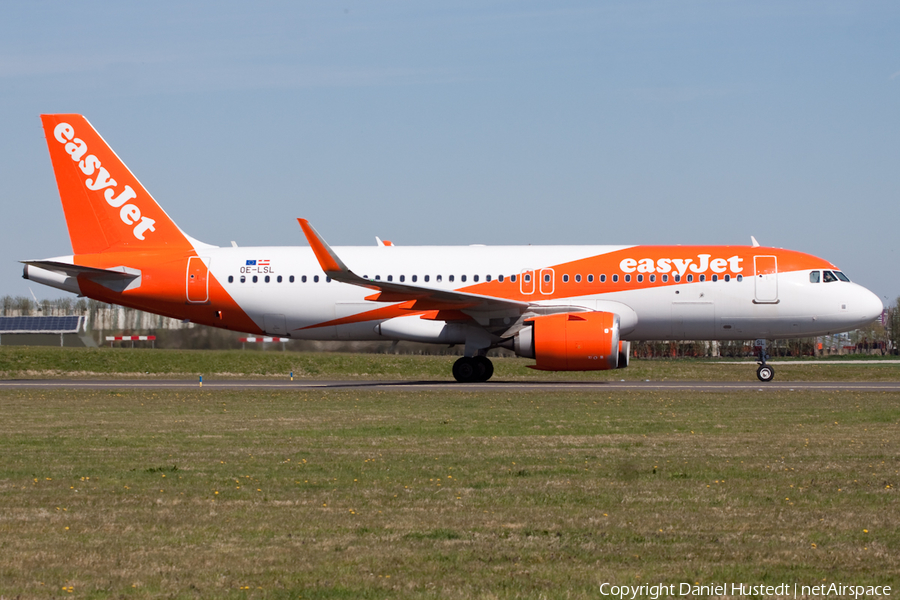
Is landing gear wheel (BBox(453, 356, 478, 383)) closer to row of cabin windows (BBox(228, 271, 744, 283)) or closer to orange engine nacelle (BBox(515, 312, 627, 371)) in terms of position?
row of cabin windows (BBox(228, 271, 744, 283))

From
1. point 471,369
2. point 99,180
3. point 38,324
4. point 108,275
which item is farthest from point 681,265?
point 38,324

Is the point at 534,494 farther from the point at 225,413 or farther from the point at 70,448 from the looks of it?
the point at 225,413

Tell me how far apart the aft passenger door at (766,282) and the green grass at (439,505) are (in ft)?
35.9

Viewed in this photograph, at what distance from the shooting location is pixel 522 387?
25828 mm

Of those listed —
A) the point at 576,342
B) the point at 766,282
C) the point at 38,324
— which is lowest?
the point at 576,342

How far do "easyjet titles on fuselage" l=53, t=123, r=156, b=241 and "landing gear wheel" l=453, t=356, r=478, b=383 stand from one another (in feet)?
33.7

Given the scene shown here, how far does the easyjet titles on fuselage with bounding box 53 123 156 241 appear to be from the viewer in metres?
29.9

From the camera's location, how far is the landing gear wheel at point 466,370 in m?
28.3

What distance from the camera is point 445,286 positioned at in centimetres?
2848

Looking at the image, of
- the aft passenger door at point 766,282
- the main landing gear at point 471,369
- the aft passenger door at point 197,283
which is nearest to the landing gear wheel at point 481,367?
the main landing gear at point 471,369

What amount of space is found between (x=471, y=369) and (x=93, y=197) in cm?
1254

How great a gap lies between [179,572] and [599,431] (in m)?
9.59

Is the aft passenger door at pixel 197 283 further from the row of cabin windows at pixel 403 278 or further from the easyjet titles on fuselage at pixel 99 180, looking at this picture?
the easyjet titles on fuselage at pixel 99 180

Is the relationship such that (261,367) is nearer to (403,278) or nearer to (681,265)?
(403,278)
